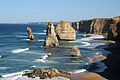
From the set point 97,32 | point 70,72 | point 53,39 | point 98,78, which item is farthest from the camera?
point 97,32

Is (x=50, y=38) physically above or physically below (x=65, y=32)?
below

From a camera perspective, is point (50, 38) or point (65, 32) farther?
point (65, 32)

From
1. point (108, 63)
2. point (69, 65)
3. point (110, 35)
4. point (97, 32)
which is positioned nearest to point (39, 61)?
point (69, 65)

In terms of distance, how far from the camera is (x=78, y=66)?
40969mm

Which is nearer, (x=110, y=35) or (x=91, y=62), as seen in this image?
(x=91, y=62)

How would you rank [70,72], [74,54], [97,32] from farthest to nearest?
[97,32], [74,54], [70,72]

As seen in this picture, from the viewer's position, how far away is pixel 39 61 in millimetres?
45375

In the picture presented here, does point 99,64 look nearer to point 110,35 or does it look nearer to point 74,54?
point 74,54

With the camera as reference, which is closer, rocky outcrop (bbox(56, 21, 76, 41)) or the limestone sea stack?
the limestone sea stack

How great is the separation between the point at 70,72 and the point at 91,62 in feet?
32.3

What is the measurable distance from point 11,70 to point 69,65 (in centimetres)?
1236

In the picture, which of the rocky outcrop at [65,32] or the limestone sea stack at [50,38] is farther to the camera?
the rocky outcrop at [65,32]

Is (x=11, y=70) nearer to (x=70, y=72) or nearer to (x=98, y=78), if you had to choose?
(x=70, y=72)

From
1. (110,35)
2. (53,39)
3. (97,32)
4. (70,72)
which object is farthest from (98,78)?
(97,32)
